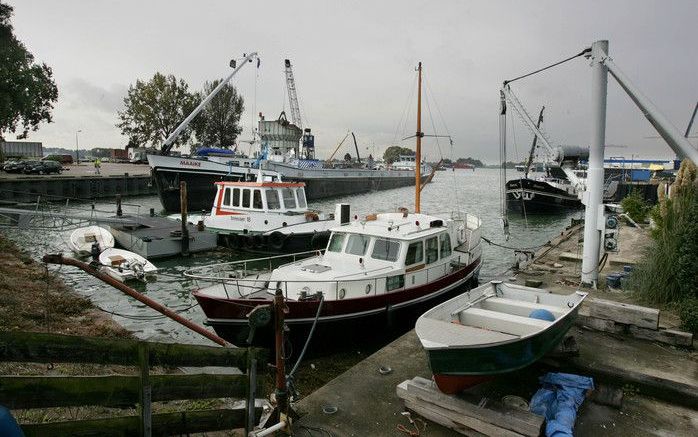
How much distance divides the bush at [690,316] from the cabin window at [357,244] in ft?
21.8

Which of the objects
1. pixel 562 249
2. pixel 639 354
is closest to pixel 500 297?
pixel 639 354

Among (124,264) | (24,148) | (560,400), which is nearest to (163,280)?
(124,264)

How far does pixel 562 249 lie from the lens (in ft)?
59.7

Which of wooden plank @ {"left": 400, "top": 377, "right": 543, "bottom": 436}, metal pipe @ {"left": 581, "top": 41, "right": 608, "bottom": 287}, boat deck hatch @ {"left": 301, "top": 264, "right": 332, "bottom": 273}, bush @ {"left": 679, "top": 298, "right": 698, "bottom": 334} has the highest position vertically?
metal pipe @ {"left": 581, "top": 41, "right": 608, "bottom": 287}

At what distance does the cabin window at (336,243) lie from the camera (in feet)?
37.1

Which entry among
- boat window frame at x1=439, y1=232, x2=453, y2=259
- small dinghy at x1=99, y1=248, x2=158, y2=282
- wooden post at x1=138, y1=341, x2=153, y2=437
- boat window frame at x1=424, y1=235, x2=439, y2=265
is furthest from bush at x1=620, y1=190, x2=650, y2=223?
wooden post at x1=138, y1=341, x2=153, y2=437

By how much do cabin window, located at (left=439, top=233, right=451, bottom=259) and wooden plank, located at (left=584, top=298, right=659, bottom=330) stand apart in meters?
4.27

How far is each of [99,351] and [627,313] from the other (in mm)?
8623

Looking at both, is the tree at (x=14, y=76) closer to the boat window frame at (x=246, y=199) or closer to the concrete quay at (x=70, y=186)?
the concrete quay at (x=70, y=186)

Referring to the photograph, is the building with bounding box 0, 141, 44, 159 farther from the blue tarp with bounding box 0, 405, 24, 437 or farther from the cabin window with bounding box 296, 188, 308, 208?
the blue tarp with bounding box 0, 405, 24, 437

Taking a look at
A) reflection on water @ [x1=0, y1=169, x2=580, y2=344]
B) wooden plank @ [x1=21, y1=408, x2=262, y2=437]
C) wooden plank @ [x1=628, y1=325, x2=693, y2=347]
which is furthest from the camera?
reflection on water @ [x1=0, y1=169, x2=580, y2=344]

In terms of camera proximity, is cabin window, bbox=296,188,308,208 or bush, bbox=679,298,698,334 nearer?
bush, bbox=679,298,698,334

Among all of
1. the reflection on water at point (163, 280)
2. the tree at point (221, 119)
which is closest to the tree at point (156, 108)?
the tree at point (221, 119)

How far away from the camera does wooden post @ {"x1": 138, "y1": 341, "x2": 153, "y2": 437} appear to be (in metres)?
3.91
